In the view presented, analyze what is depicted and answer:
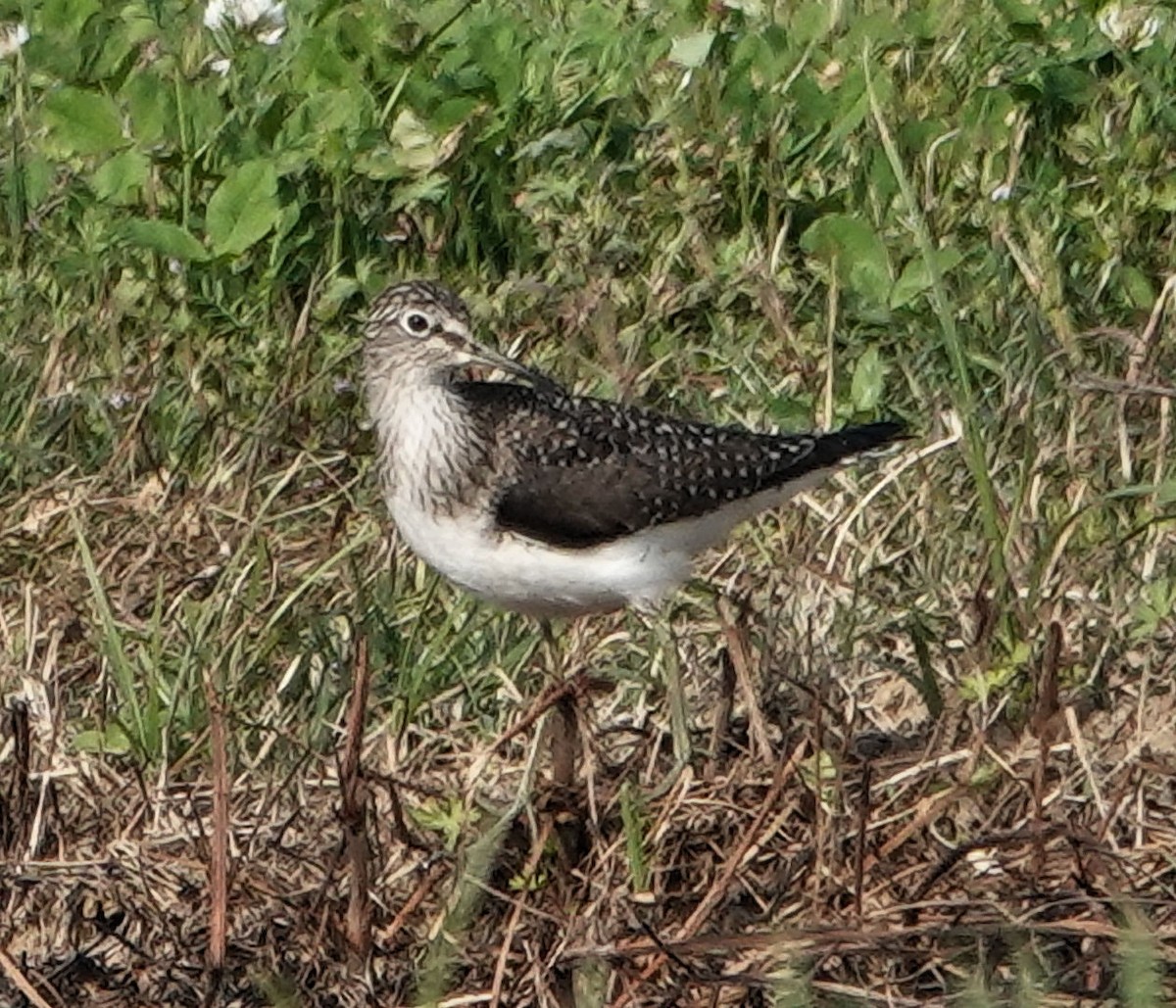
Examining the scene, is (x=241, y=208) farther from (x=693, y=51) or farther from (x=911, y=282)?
(x=911, y=282)

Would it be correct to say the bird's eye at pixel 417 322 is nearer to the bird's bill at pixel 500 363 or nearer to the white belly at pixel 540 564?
the bird's bill at pixel 500 363

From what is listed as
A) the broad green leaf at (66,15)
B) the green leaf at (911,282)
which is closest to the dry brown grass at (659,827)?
the green leaf at (911,282)

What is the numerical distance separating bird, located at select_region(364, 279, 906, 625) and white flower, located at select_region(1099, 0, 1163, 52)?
98.6 inches

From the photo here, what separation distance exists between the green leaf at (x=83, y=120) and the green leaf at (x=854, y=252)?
2027 mm

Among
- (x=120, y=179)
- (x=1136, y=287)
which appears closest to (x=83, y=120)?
(x=120, y=179)

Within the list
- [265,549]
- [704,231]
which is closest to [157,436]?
[265,549]

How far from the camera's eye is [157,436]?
809cm

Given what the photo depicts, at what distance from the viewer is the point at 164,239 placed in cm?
839

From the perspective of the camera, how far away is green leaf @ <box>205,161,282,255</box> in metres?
8.44

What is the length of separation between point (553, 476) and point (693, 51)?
8.80ft

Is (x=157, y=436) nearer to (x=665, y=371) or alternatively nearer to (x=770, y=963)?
(x=665, y=371)

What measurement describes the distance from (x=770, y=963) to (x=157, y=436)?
9.63 feet

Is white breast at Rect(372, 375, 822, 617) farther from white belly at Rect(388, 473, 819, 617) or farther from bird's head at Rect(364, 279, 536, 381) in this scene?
bird's head at Rect(364, 279, 536, 381)

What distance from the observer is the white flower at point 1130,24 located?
9.17 meters
